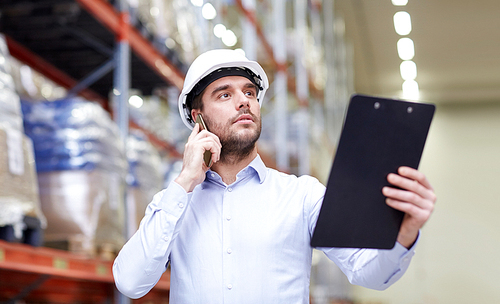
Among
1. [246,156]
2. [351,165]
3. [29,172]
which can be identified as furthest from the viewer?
[29,172]

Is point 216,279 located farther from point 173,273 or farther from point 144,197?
point 144,197

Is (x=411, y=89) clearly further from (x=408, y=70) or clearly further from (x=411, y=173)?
(x=411, y=173)

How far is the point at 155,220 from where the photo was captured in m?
1.93

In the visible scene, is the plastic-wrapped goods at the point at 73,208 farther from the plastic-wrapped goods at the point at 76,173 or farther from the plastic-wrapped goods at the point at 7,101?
the plastic-wrapped goods at the point at 7,101

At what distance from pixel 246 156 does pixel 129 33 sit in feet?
9.61

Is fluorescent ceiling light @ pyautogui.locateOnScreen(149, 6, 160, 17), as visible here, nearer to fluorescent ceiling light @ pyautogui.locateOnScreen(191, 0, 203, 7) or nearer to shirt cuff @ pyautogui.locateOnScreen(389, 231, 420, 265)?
fluorescent ceiling light @ pyautogui.locateOnScreen(191, 0, 203, 7)

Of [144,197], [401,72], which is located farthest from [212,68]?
[401,72]

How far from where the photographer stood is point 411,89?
70.5ft

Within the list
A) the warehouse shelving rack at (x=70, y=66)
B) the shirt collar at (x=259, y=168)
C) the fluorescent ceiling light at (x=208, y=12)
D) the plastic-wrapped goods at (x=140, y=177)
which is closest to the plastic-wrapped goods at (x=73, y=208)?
the warehouse shelving rack at (x=70, y=66)

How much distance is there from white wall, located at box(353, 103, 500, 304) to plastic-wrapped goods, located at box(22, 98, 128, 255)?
672 inches

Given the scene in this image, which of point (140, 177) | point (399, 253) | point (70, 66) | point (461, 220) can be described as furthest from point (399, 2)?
point (399, 253)

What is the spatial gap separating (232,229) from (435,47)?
58.3 feet

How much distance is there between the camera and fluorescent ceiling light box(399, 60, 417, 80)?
1938 cm

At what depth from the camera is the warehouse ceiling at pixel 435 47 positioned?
617 inches
